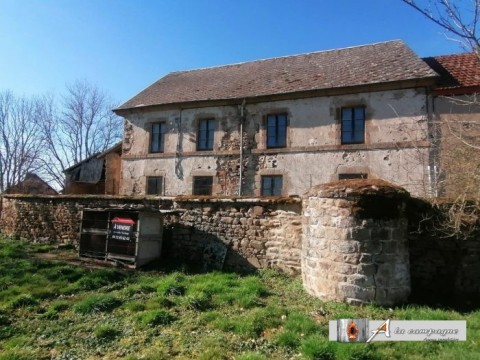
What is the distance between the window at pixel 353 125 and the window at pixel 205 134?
219 inches

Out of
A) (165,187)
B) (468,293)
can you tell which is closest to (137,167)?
(165,187)

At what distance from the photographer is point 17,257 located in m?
9.88

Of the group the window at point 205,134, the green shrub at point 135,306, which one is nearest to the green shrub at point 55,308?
the green shrub at point 135,306

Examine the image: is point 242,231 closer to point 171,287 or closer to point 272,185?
point 171,287

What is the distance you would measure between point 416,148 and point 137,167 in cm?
1178

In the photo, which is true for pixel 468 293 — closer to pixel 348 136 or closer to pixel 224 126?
pixel 348 136

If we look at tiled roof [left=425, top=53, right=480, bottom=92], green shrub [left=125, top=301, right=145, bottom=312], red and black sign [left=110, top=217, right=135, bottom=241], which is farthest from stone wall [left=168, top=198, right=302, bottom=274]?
tiled roof [left=425, top=53, right=480, bottom=92]

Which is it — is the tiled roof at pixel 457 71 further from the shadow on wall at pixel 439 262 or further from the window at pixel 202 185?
the window at pixel 202 185

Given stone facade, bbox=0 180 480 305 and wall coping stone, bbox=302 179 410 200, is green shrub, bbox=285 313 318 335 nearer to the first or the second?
stone facade, bbox=0 180 480 305

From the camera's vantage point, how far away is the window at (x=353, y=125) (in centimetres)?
1280

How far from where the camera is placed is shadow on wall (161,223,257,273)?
888cm

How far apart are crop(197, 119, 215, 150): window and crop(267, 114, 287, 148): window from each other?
8.51 ft

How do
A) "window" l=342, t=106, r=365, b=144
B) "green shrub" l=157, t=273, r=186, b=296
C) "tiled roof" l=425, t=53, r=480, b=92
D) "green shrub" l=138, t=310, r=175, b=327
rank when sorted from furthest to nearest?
1. "window" l=342, t=106, r=365, b=144
2. "tiled roof" l=425, t=53, r=480, b=92
3. "green shrub" l=157, t=273, r=186, b=296
4. "green shrub" l=138, t=310, r=175, b=327

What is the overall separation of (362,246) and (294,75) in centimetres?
1065
